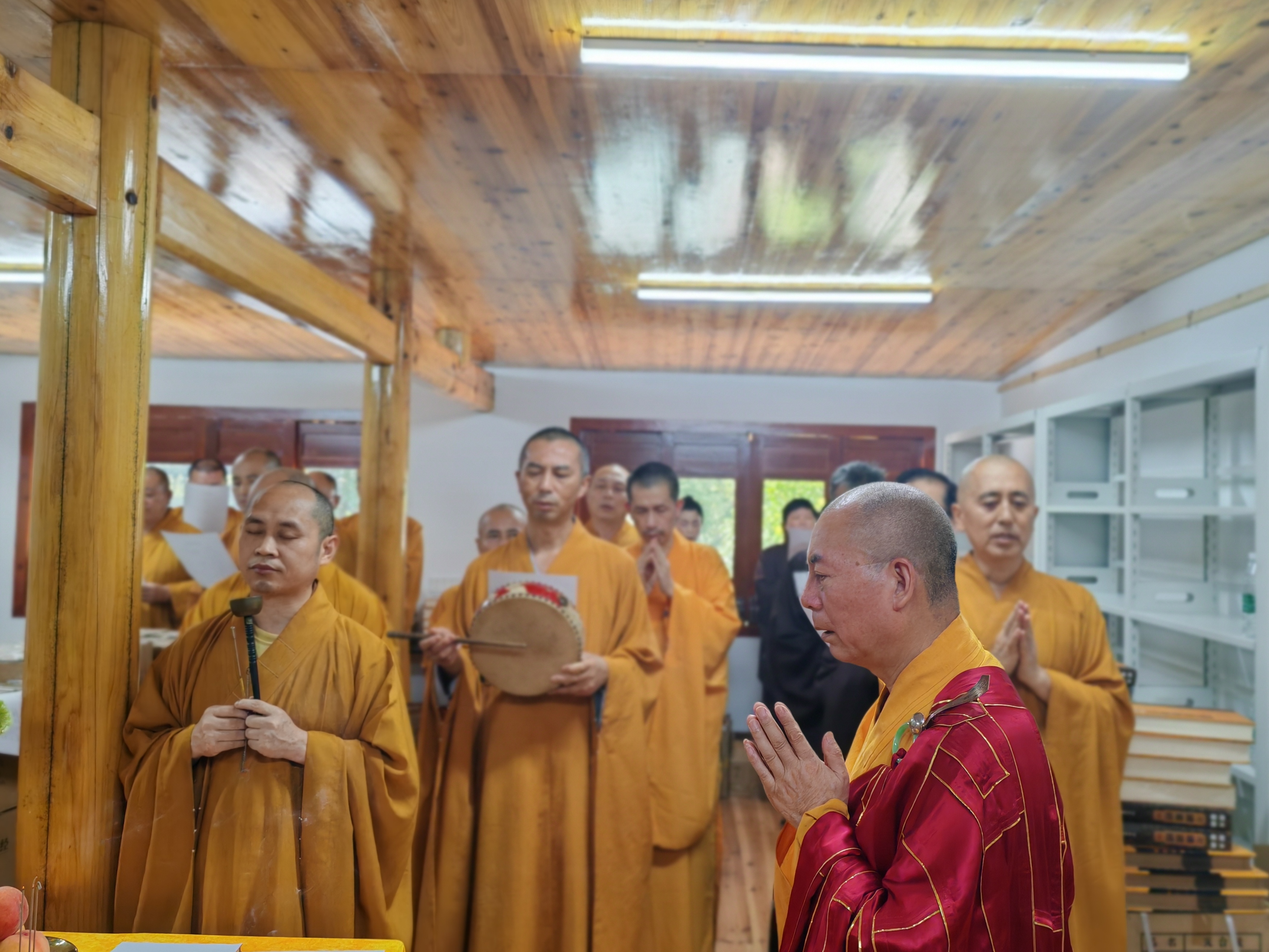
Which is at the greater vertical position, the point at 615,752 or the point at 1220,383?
the point at 1220,383

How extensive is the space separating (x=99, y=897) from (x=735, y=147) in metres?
2.58

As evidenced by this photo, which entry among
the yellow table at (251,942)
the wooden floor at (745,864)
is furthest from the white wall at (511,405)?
the yellow table at (251,942)

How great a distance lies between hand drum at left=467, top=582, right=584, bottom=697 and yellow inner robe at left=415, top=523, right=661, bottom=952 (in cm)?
19

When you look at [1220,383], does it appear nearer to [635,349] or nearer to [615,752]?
[615,752]

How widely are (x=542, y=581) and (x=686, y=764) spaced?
102 cm

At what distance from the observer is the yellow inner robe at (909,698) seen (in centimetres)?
132

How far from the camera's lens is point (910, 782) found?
1225mm

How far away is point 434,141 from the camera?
2.88 m

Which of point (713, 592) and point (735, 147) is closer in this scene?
point (735, 147)

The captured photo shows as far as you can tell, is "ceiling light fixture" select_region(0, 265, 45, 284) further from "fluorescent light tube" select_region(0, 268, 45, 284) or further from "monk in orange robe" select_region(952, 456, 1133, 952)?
"monk in orange robe" select_region(952, 456, 1133, 952)

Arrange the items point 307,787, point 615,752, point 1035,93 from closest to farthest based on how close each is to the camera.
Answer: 1. point 307,787
2. point 1035,93
3. point 615,752

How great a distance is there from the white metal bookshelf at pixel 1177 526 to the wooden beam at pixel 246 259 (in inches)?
126

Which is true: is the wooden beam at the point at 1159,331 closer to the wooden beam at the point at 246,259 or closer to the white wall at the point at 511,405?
the white wall at the point at 511,405

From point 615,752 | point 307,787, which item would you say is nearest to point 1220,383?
point 615,752
